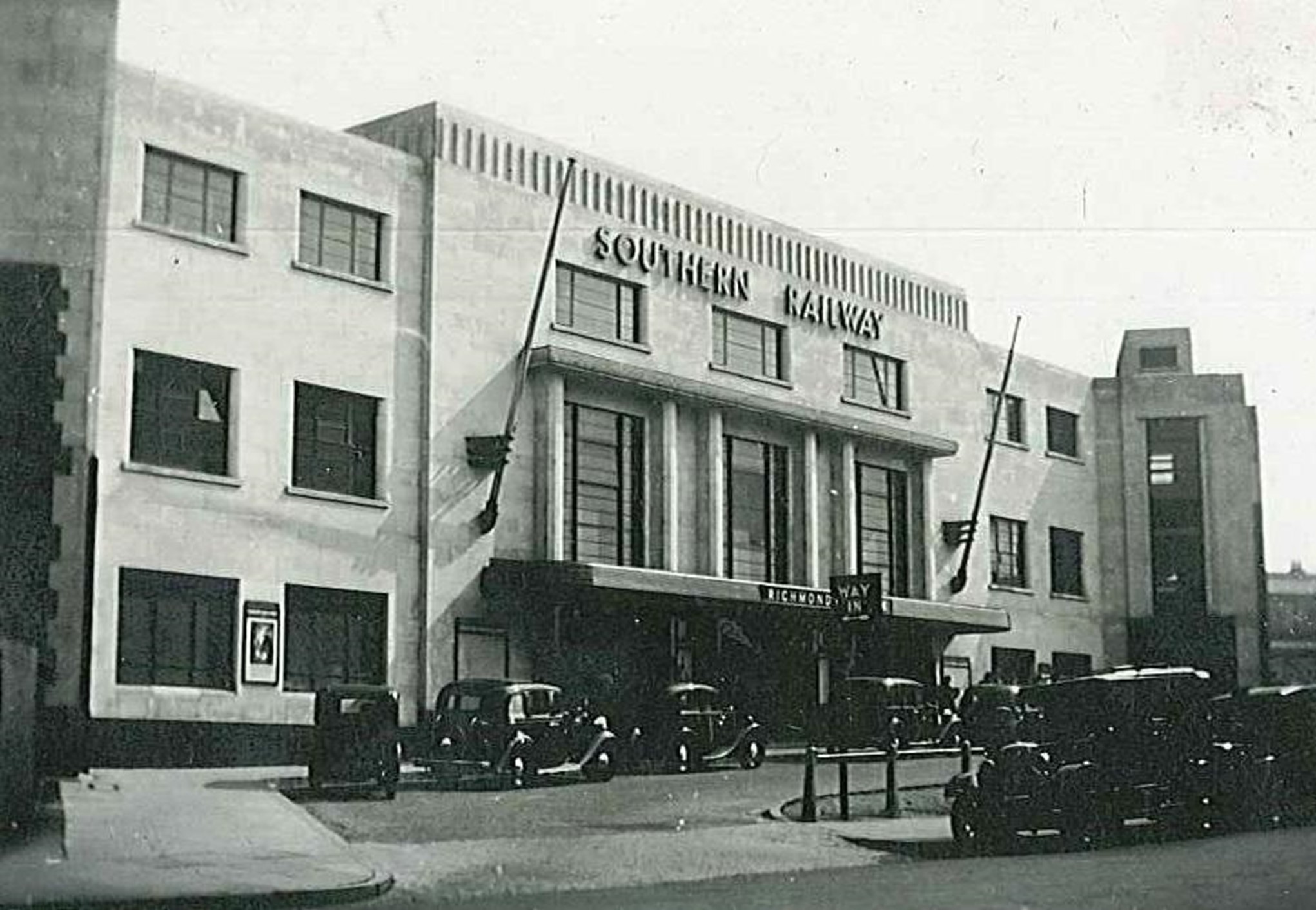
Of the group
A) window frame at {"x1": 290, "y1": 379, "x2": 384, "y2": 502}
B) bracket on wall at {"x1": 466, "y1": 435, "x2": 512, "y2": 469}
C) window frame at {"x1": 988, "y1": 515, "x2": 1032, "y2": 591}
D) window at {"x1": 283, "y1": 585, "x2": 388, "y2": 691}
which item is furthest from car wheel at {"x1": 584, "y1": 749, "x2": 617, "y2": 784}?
window frame at {"x1": 988, "y1": 515, "x2": 1032, "y2": 591}

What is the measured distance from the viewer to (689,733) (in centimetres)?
2659

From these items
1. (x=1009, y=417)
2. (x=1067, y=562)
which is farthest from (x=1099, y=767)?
(x=1067, y=562)


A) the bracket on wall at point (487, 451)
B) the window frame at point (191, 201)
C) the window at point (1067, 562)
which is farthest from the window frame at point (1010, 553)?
the window frame at point (191, 201)

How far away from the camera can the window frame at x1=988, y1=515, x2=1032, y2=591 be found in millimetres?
41906

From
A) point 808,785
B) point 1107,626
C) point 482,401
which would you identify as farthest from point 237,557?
point 1107,626

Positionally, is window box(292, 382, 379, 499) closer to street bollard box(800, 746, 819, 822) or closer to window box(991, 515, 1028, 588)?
street bollard box(800, 746, 819, 822)

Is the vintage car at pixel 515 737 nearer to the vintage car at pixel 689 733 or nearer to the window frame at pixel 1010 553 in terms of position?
the vintage car at pixel 689 733

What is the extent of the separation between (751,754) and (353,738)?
868 cm

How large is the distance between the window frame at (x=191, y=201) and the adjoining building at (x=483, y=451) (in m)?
0.05

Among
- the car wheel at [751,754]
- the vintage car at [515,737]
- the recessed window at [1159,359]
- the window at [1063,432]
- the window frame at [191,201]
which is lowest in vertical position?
the car wheel at [751,754]

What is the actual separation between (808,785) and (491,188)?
1471 cm

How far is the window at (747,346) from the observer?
114ft

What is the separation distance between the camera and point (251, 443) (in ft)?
85.5

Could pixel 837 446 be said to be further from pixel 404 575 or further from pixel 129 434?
pixel 129 434
